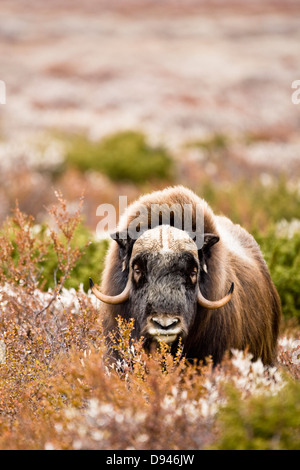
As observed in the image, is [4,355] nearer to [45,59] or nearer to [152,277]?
[152,277]

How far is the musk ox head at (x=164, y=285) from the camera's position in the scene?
315 cm

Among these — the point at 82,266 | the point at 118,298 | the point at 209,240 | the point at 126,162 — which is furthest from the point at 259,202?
the point at 118,298

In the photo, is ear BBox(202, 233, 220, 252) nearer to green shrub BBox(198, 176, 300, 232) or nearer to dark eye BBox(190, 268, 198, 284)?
dark eye BBox(190, 268, 198, 284)

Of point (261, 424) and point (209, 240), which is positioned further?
point (209, 240)

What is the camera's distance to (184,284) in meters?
3.30

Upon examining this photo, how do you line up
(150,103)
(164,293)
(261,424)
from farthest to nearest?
1. (150,103)
2. (164,293)
3. (261,424)

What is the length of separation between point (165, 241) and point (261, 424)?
1345mm

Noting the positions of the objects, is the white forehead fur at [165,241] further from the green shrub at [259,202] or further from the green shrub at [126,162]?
the green shrub at [126,162]

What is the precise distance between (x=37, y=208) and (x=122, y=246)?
837cm

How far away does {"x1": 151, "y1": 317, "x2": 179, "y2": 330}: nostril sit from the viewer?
3084mm

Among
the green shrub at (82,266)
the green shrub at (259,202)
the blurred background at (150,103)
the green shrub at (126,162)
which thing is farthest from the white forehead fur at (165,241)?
the green shrub at (126,162)

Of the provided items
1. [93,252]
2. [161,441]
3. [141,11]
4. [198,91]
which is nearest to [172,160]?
[93,252]

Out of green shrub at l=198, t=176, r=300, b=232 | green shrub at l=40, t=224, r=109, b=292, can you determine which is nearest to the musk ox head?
green shrub at l=40, t=224, r=109, b=292

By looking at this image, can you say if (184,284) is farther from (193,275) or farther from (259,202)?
(259,202)
